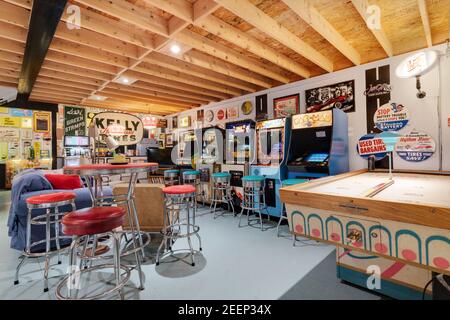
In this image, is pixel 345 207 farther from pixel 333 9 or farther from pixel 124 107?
pixel 124 107

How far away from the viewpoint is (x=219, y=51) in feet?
11.8

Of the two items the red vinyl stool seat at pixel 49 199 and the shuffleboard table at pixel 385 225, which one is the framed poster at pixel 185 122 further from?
the shuffleboard table at pixel 385 225

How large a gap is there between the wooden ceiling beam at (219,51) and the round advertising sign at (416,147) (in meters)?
2.47

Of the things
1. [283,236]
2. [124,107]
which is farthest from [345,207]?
[124,107]

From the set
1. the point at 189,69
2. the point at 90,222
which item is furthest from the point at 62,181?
the point at 189,69

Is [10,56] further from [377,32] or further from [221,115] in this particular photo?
[377,32]

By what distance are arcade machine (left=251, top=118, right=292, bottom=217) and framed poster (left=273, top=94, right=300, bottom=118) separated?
67 cm

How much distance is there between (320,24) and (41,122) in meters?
8.26

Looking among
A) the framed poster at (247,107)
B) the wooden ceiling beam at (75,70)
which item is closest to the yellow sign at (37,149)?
the wooden ceiling beam at (75,70)

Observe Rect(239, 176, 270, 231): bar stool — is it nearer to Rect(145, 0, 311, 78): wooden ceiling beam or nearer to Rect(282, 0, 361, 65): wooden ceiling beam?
Rect(145, 0, 311, 78): wooden ceiling beam

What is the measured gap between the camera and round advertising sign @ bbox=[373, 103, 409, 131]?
3.54 m

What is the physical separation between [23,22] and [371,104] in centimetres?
509

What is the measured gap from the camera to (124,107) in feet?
25.1

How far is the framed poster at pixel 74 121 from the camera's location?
7484 mm
